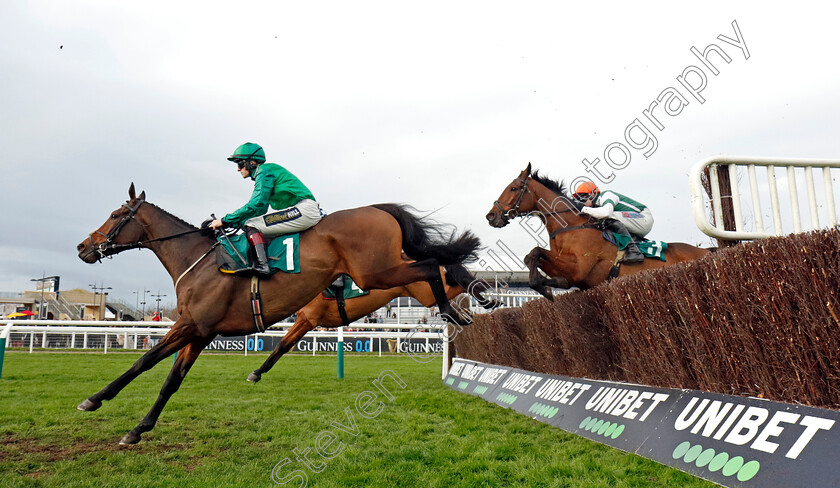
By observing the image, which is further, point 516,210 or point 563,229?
point 516,210

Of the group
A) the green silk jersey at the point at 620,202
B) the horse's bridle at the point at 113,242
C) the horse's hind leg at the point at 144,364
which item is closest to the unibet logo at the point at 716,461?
the green silk jersey at the point at 620,202

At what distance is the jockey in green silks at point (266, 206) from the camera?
4.37 meters

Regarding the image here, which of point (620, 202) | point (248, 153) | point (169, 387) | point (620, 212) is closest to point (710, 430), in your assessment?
point (620, 212)

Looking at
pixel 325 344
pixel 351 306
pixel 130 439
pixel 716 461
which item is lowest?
pixel 716 461

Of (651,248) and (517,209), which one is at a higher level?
(517,209)

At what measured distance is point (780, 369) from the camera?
2.66m

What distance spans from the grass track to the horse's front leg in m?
1.11

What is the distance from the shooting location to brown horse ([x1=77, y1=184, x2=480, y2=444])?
14.0 ft

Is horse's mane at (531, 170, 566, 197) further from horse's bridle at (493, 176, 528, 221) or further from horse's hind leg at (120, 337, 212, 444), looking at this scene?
horse's hind leg at (120, 337, 212, 444)

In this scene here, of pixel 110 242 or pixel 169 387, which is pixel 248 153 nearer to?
pixel 110 242

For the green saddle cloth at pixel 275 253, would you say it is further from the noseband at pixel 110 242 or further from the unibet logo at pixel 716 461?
the unibet logo at pixel 716 461

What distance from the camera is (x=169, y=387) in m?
4.26

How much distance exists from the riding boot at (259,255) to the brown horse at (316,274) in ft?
0.34

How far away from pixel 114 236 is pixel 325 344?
12870 millimetres
